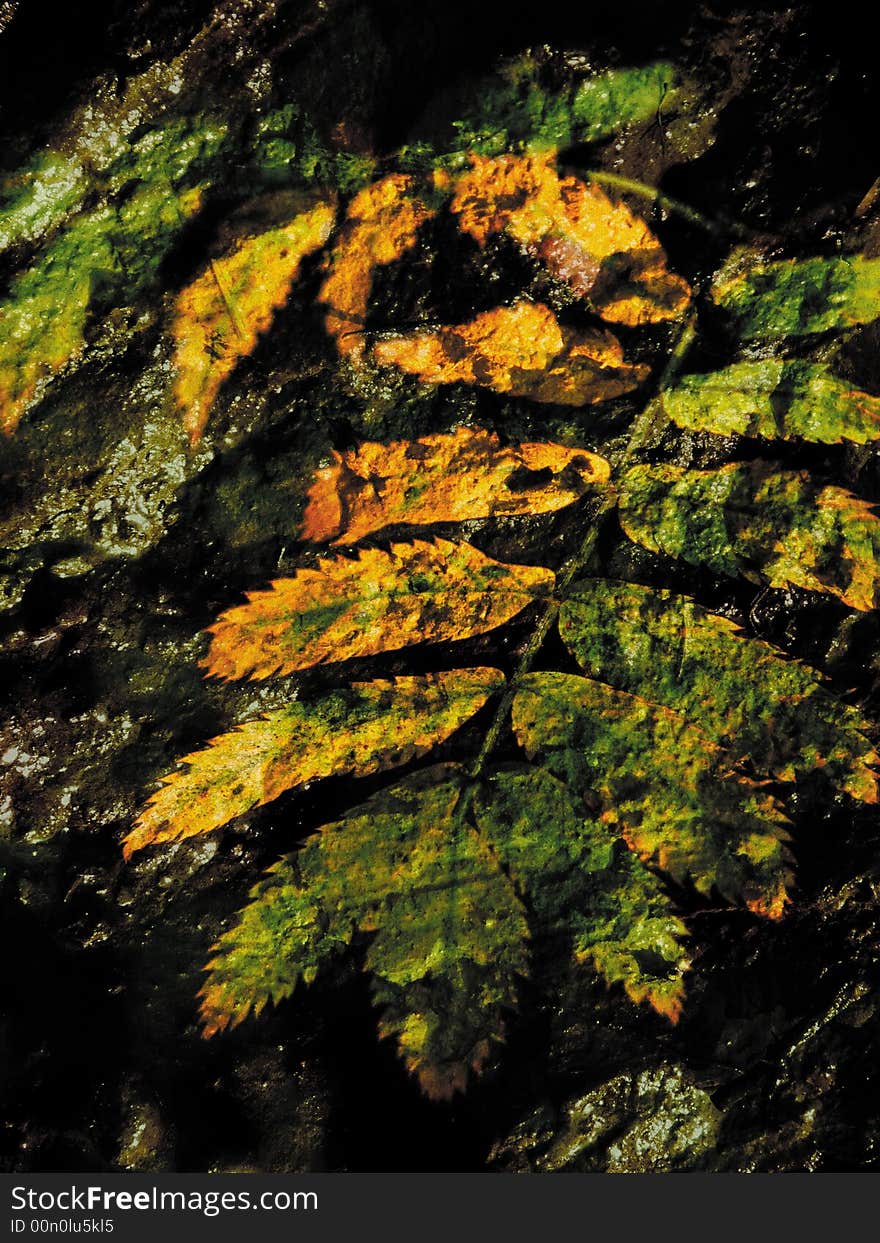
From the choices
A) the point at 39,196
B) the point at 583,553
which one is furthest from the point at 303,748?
the point at 39,196

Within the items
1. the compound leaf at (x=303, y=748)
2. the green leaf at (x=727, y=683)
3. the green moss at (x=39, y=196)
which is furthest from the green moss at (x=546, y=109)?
the compound leaf at (x=303, y=748)

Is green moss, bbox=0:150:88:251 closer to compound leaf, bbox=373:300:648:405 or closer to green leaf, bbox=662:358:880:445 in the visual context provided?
compound leaf, bbox=373:300:648:405

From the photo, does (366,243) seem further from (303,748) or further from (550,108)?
(303,748)

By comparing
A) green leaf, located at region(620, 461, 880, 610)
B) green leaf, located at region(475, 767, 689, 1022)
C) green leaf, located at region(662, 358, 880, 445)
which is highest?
green leaf, located at region(662, 358, 880, 445)

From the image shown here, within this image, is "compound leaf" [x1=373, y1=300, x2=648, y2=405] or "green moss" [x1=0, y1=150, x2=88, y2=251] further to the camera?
"compound leaf" [x1=373, y1=300, x2=648, y2=405]

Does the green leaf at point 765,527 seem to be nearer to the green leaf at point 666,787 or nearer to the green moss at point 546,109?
the green leaf at point 666,787

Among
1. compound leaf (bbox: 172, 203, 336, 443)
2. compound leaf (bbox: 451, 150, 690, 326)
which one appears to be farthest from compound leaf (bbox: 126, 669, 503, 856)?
compound leaf (bbox: 451, 150, 690, 326)
